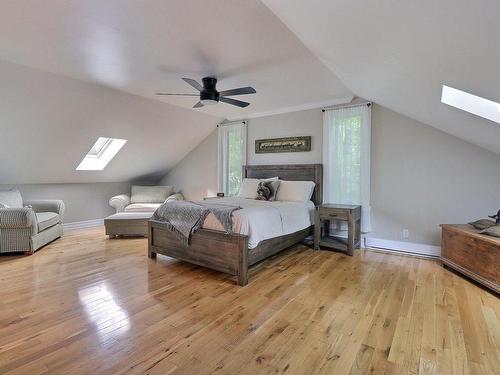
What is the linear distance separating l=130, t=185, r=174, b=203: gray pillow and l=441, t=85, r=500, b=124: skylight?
5.29 metres

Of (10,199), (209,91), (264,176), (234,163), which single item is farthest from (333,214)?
(10,199)

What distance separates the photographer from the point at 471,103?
8.30 feet

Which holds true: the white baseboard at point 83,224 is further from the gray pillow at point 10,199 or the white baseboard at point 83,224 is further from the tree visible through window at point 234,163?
the tree visible through window at point 234,163

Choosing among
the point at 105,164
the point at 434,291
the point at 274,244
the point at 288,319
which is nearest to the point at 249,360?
the point at 288,319

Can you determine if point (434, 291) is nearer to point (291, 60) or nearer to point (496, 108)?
point (496, 108)

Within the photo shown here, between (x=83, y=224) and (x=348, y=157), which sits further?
(x=83, y=224)

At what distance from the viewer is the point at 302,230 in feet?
13.6

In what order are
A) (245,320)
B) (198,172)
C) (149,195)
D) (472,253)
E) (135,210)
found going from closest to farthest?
(245,320)
(472,253)
(135,210)
(149,195)
(198,172)

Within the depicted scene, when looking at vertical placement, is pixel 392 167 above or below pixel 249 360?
above

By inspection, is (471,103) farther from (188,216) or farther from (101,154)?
(101,154)

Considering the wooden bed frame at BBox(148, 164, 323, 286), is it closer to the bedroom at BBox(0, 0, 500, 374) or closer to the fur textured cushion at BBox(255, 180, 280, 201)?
the bedroom at BBox(0, 0, 500, 374)

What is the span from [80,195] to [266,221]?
4.62 m

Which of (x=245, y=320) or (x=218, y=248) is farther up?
(x=218, y=248)

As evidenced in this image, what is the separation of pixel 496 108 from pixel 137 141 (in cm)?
532
